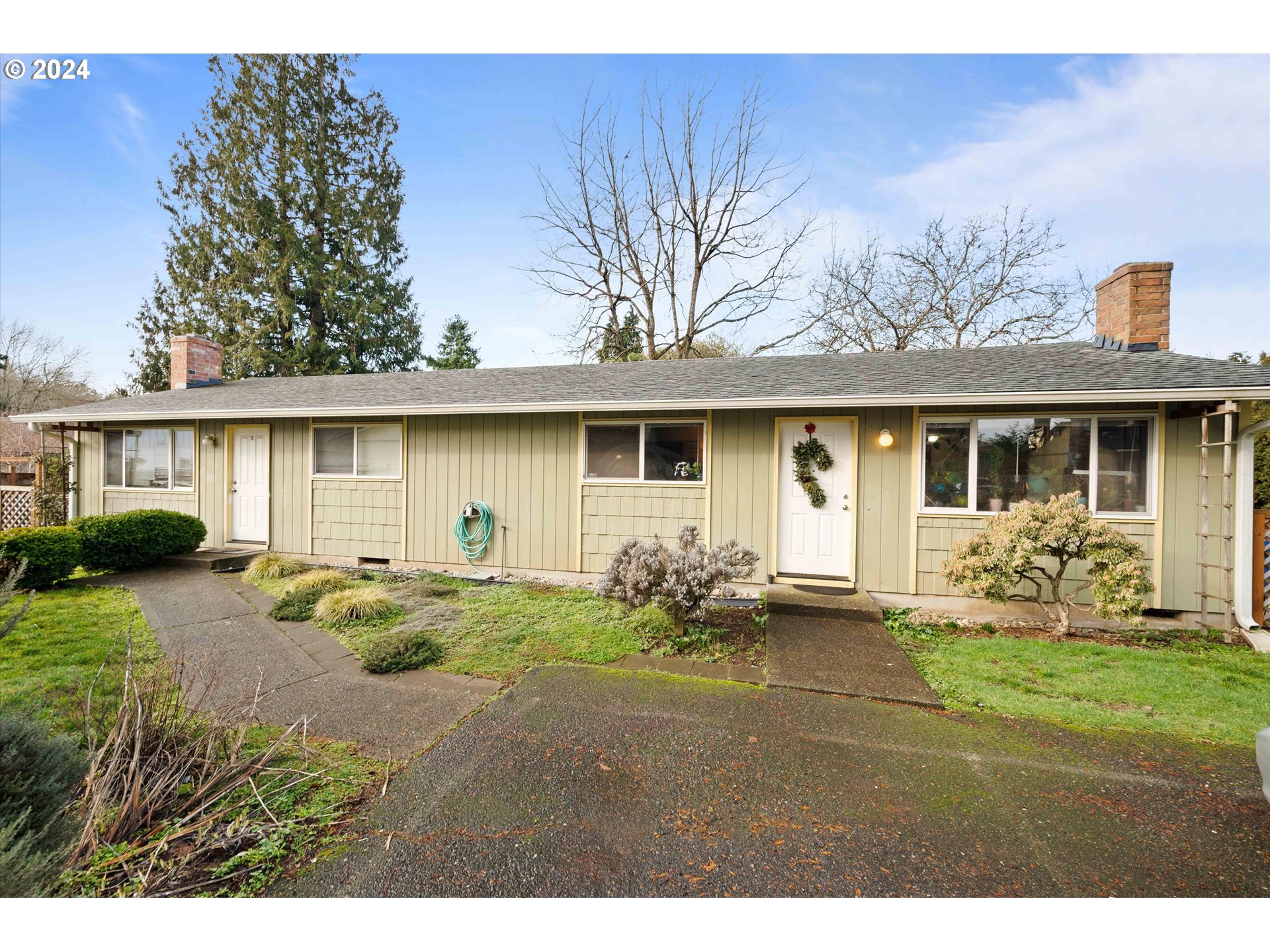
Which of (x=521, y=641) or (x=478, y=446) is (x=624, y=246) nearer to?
(x=478, y=446)

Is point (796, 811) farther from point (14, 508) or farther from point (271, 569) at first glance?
point (14, 508)

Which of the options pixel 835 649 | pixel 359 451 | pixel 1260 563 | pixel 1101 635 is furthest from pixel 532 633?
pixel 1260 563

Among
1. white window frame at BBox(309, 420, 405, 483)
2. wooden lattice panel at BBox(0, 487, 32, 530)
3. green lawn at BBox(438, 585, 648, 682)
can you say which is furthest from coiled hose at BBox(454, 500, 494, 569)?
wooden lattice panel at BBox(0, 487, 32, 530)

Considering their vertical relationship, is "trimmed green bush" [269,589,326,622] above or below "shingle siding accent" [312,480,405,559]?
below

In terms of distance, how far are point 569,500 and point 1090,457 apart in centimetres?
575

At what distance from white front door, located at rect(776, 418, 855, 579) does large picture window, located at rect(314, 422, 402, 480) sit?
531 cm

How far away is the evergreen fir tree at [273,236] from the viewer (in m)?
17.4

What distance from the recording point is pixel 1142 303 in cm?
637

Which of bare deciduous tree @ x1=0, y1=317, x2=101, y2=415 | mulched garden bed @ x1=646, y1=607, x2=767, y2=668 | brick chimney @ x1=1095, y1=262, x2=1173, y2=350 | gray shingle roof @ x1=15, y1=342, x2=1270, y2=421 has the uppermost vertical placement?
bare deciduous tree @ x1=0, y1=317, x2=101, y2=415

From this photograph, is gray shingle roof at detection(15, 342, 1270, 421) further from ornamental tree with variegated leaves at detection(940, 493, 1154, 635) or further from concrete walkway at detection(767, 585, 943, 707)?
concrete walkway at detection(767, 585, 943, 707)

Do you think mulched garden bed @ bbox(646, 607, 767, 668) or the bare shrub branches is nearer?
the bare shrub branches

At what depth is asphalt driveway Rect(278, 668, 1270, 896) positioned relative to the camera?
6.12 feet

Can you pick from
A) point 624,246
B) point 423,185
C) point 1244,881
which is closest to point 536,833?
point 1244,881
